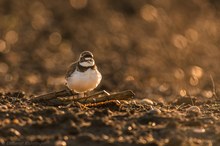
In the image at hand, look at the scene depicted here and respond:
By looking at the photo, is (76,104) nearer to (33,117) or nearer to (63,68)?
(33,117)

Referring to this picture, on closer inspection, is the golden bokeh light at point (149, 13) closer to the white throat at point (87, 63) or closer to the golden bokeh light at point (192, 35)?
the golden bokeh light at point (192, 35)

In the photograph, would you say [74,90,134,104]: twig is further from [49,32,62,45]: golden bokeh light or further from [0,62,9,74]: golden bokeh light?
[49,32,62,45]: golden bokeh light

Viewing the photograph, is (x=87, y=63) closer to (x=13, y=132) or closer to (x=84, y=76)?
(x=84, y=76)

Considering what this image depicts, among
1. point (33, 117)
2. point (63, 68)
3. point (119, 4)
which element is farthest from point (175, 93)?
point (119, 4)

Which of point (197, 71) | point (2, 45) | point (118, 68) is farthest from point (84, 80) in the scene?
point (2, 45)

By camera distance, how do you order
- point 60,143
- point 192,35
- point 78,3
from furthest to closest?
point 78,3 → point 192,35 → point 60,143

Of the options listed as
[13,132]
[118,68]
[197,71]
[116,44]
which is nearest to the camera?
[13,132]
